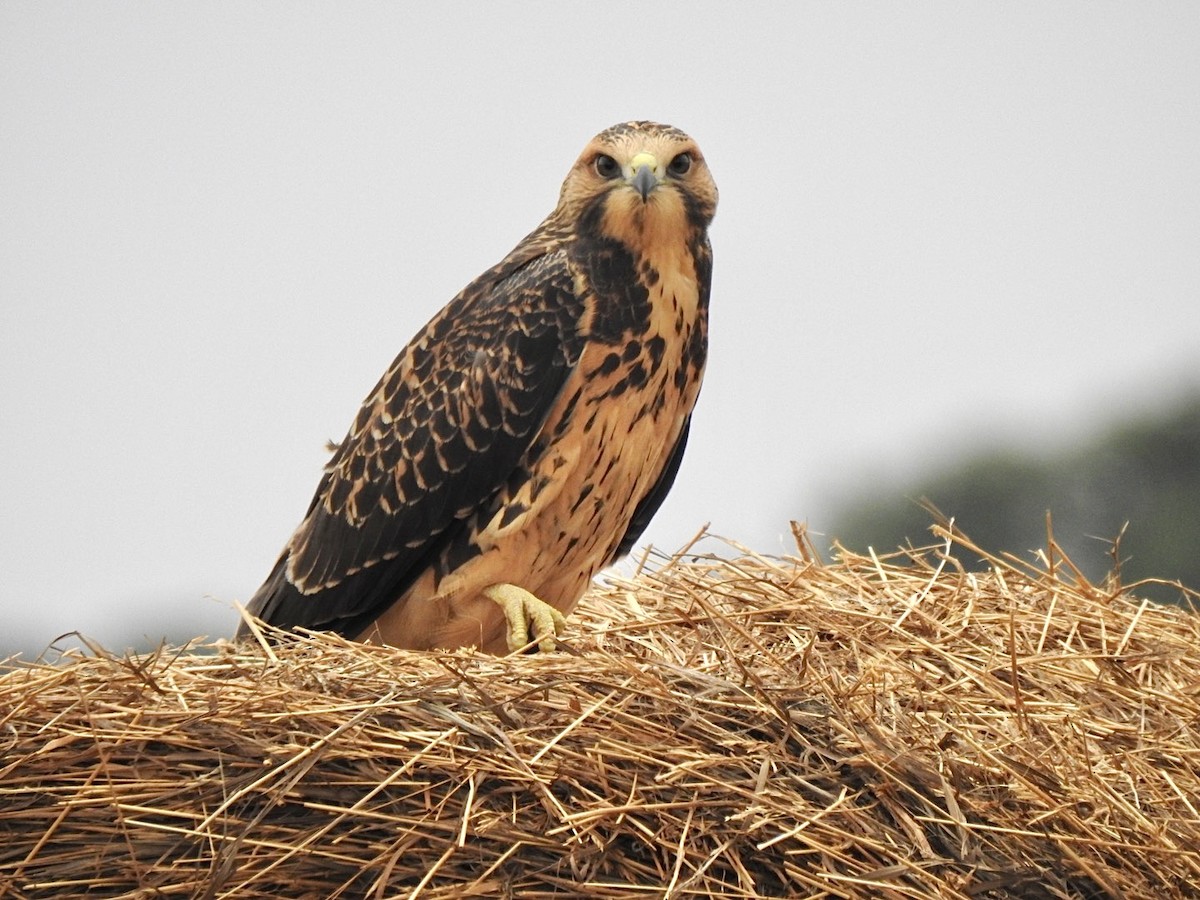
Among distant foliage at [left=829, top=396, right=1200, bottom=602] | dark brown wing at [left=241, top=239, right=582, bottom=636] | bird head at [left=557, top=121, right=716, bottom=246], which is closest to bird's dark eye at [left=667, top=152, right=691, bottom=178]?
bird head at [left=557, top=121, right=716, bottom=246]

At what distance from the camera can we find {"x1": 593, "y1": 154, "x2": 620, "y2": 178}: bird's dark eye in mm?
5043

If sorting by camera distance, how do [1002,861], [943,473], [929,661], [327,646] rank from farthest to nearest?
[943,473], [929,661], [327,646], [1002,861]

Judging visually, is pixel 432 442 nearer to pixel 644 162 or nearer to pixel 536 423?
pixel 536 423

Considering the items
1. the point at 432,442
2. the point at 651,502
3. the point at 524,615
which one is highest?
the point at 432,442

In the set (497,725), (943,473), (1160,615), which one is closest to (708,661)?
(497,725)

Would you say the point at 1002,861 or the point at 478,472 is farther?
the point at 478,472

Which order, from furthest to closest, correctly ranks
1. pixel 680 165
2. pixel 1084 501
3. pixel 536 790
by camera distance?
pixel 1084 501 → pixel 680 165 → pixel 536 790

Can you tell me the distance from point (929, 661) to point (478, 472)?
1.36 metres

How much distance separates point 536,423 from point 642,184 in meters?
0.73

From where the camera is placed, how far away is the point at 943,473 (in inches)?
860

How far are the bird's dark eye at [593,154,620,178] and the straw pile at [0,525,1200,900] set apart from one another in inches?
61.7

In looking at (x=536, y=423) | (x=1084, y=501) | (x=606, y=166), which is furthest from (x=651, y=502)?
(x=1084, y=501)

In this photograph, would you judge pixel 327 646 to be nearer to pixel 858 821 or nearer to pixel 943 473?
pixel 858 821

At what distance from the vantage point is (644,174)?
4.89 meters
